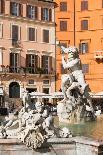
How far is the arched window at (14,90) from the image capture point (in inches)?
1744

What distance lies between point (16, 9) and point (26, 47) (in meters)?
4.21

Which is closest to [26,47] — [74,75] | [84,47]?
[84,47]

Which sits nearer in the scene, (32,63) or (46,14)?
(32,63)

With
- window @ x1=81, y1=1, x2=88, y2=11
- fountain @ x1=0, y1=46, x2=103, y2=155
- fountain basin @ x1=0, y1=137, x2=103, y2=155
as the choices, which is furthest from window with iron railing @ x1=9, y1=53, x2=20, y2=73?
fountain basin @ x1=0, y1=137, x2=103, y2=155

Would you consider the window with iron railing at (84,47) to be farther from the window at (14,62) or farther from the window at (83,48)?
the window at (14,62)

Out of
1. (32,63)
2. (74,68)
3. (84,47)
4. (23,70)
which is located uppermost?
(84,47)

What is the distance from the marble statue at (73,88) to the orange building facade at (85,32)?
31.1 metres

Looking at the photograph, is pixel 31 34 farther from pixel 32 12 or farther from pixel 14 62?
pixel 14 62

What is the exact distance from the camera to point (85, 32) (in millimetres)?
47094

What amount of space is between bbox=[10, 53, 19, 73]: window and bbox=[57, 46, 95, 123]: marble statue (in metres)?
30.1

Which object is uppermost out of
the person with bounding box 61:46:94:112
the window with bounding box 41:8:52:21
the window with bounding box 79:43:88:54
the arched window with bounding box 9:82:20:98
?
the window with bounding box 41:8:52:21

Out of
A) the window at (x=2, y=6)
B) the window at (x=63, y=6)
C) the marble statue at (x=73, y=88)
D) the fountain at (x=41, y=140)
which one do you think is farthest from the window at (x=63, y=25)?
the fountain at (x=41, y=140)

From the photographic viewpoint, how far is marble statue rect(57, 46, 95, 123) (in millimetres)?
14203

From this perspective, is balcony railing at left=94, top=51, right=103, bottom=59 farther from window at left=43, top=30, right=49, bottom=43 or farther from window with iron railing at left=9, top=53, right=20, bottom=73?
window with iron railing at left=9, top=53, right=20, bottom=73
